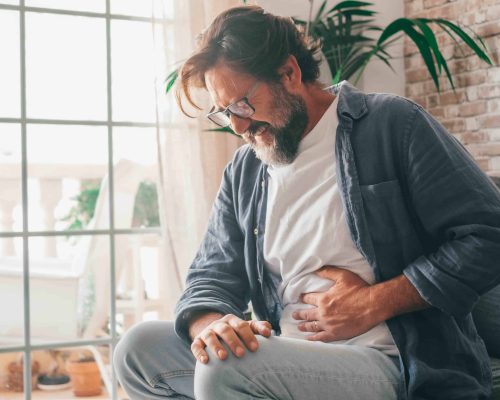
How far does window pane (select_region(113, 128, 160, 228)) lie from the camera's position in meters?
3.02

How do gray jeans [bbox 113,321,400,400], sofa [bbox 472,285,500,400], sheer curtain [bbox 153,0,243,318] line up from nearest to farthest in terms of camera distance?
gray jeans [bbox 113,321,400,400] → sofa [bbox 472,285,500,400] → sheer curtain [bbox 153,0,243,318]

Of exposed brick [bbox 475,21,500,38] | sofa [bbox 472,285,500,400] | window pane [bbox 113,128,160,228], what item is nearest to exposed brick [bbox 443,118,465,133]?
exposed brick [bbox 475,21,500,38]

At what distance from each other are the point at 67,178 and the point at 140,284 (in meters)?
0.56

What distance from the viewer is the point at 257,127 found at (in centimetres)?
176

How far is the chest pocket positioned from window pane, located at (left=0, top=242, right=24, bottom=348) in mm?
1774

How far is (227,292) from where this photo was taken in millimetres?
1806

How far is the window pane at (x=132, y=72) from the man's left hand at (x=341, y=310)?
1.62 meters

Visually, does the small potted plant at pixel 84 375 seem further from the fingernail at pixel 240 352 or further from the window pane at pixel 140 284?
the fingernail at pixel 240 352

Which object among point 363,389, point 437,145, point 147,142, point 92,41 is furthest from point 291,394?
point 92,41

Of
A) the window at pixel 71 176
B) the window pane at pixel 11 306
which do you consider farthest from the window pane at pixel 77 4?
the window pane at pixel 11 306

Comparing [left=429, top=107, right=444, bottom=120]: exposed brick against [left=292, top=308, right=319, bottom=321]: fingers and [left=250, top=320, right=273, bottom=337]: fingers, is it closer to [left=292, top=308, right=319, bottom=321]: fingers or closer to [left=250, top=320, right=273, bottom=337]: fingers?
[left=292, top=308, right=319, bottom=321]: fingers

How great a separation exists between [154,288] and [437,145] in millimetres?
1953

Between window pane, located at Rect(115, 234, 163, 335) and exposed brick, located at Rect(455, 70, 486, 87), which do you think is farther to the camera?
window pane, located at Rect(115, 234, 163, 335)

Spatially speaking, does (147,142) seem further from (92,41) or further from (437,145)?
(437,145)
